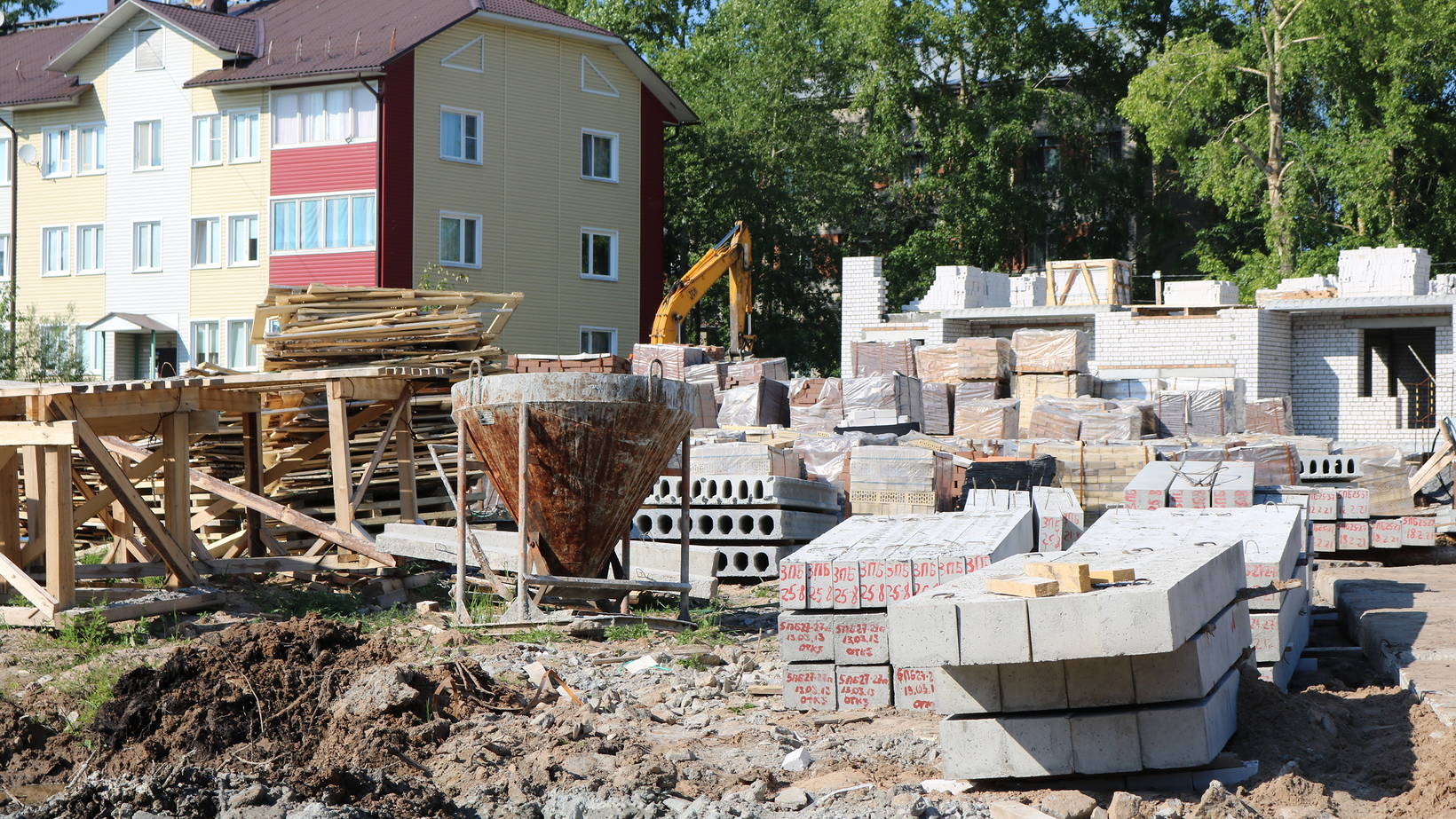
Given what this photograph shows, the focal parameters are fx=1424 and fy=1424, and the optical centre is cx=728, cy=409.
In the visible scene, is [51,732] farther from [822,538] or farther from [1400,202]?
[1400,202]

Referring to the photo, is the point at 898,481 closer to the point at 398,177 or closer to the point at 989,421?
the point at 989,421

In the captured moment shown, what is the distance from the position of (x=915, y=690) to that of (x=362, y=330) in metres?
8.63

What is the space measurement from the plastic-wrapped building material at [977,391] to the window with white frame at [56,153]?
25.5 metres

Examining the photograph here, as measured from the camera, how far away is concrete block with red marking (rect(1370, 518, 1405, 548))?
1504 centimetres

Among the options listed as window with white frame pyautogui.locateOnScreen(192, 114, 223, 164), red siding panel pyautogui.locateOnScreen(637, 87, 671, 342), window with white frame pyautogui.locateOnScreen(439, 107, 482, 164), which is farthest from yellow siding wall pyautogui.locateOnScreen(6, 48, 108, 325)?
red siding panel pyautogui.locateOnScreen(637, 87, 671, 342)

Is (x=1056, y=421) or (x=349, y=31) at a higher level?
(x=349, y=31)

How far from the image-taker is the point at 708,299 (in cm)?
4128

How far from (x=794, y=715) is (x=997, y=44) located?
35028mm

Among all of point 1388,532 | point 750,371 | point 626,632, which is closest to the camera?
point 626,632

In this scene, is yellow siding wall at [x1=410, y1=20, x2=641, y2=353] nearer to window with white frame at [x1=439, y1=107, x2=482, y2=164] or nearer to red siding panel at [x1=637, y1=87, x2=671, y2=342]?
window with white frame at [x1=439, y1=107, x2=482, y2=164]

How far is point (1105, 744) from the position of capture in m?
6.19

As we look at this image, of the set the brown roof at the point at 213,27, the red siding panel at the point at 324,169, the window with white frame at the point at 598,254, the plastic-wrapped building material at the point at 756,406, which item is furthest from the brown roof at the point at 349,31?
the plastic-wrapped building material at the point at 756,406

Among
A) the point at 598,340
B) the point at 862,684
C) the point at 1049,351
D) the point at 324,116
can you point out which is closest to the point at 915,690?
the point at 862,684

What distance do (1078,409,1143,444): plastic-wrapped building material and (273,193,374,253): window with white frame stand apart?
1829cm
